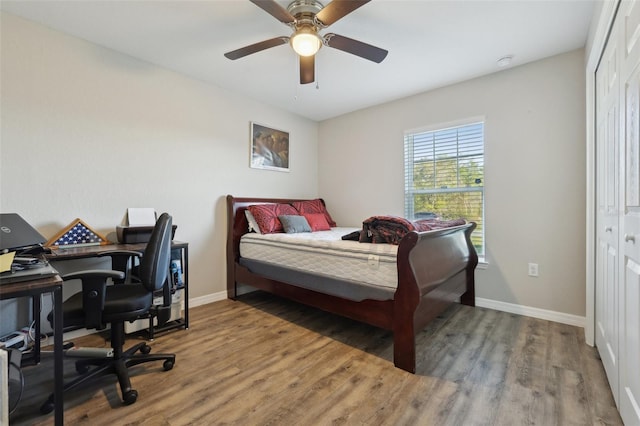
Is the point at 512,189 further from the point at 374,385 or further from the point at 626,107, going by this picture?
the point at 374,385

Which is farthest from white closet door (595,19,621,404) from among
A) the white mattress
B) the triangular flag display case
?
the triangular flag display case

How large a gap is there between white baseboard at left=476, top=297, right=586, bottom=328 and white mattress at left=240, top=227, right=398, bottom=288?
1.64 meters

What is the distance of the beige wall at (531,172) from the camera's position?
2.48 metres

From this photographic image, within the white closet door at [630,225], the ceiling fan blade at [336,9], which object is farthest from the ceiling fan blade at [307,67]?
the white closet door at [630,225]

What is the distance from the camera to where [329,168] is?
435cm

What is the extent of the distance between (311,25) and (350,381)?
2.30m

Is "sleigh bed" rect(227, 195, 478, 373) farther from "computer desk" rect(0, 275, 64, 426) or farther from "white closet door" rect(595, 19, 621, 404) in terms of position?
"computer desk" rect(0, 275, 64, 426)

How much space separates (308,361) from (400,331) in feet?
2.17

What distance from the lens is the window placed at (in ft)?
9.87

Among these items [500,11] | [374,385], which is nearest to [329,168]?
[500,11]

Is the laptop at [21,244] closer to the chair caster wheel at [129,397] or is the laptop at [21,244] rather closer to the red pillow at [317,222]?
the chair caster wheel at [129,397]

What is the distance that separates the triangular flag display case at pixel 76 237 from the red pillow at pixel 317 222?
211 cm

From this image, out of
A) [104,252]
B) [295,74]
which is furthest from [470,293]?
[104,252]

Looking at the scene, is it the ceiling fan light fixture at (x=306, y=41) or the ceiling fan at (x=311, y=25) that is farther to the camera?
the ceiling fan light fixture at (x=306, y=41)
